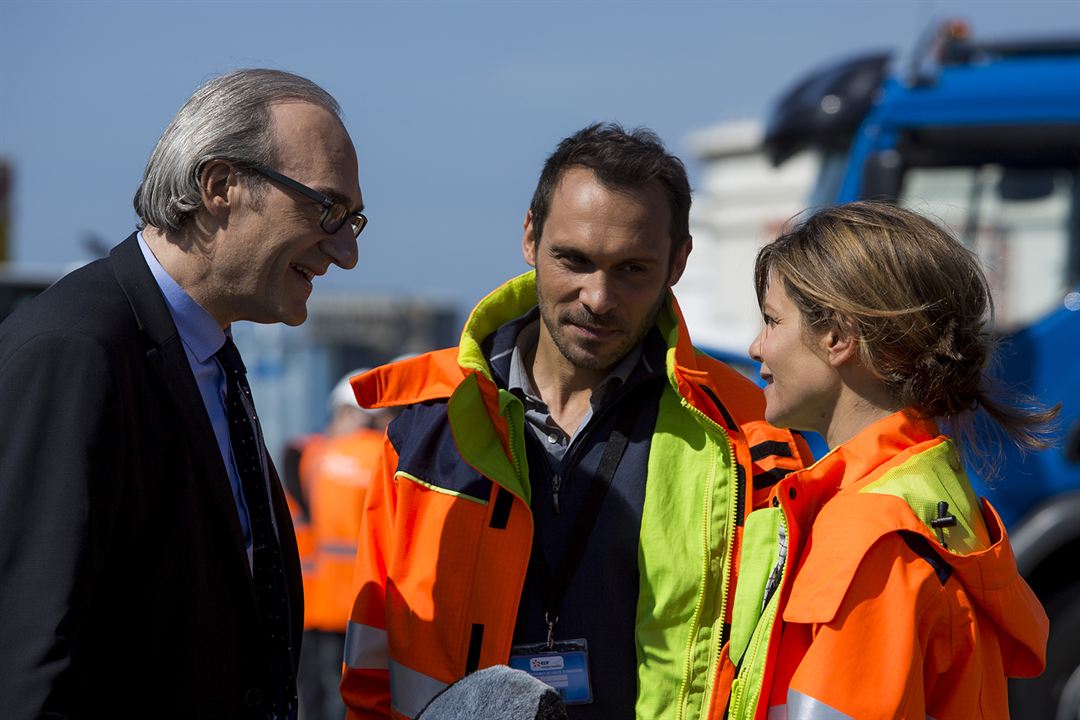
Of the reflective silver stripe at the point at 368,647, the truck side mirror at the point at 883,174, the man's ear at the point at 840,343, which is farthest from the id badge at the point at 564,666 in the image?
the truck side mirror at the point at 883,174

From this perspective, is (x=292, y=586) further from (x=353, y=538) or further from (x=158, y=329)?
(x=353, y=538)

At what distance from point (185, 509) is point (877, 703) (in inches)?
45.9

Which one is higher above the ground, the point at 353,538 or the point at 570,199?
the point at 570,199

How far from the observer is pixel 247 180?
2.36 meters

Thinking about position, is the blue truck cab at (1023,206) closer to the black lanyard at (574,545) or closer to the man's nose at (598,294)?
the man's nose at (598,294)

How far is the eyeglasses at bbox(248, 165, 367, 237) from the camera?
236 cm

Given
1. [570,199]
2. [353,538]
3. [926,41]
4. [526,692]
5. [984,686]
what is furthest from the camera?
[353,538]

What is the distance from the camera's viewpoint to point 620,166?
2951 millimetres

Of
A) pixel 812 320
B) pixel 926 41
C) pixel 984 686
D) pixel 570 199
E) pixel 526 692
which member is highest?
pixel 926 41

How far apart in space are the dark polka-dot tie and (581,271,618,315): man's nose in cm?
81

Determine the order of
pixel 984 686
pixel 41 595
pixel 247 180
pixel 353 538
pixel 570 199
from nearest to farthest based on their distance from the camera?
1. pixel 41 595
2. pixel 984 686
3. pixel 247 180
4. pixel 570 199
5. pixel 353 538

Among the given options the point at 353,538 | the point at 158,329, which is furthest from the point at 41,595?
the point at 353,538

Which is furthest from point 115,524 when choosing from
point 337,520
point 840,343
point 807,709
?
point 337,520

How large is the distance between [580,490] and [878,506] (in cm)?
86
